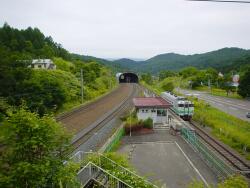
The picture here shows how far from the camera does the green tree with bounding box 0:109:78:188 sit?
7.41 meters

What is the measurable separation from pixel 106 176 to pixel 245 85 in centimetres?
5074

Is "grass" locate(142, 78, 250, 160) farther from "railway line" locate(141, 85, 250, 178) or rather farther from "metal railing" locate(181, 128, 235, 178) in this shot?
"metal railing" locate(181, 128, 235, 178)

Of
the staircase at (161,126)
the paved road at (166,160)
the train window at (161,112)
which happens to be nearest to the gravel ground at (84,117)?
the paved road at (166,160)

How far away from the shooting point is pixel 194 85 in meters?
96.2

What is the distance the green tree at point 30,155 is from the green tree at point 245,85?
174ft

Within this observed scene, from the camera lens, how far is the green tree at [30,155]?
24.3 feet

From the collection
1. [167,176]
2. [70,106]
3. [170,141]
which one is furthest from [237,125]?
[70,106]

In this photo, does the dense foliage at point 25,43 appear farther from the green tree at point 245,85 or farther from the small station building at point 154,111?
the green tree at point 245,85

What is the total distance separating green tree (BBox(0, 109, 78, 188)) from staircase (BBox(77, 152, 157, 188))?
3.33 meters

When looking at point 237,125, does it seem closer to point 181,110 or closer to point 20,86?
point 181,110

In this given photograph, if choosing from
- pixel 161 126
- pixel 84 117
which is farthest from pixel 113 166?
pixel 84 117

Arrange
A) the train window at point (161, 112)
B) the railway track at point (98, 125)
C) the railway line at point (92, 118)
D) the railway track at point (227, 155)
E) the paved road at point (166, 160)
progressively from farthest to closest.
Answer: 1. the train window at point (161, 112)
2. the railway line at point (92, 118)
3. the railway track at point (98, 125)
4. the railway track at point (227, 155)
5. the paved road at point (166, 160)

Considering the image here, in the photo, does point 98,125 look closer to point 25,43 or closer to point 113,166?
point 113,166

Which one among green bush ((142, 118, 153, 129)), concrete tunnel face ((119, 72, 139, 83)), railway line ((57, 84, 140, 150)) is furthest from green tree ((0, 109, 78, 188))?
concrete tunnel face ((119, 72, 139, 83))
